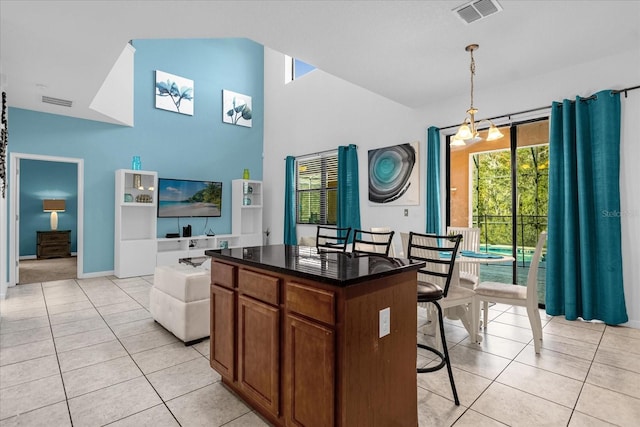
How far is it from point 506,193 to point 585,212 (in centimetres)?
207

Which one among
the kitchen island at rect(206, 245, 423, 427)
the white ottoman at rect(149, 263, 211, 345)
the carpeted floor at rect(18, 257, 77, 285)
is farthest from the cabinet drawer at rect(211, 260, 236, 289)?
the carpeted floor at rect(18, 257, 77, 285)

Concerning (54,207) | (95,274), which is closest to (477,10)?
(95,274)

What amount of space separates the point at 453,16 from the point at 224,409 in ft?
10.9

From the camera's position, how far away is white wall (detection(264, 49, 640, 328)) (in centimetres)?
336

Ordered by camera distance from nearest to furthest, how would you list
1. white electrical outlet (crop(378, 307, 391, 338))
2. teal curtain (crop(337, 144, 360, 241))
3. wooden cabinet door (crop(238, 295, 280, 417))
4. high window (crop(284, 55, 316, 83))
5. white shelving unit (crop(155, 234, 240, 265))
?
white electrical outlet (crop(378, 307, 391, 338)), wooden cabinet door (crop(238, 295, 280, 417)), teal curtain (crop(337, 144, 360, 241)), white shelving unit (crop(155, 234, 240, 265)), high window (crop(284, 55, 316, 83))

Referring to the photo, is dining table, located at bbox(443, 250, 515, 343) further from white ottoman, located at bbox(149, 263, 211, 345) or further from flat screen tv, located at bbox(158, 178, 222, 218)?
flat screen tv, located at bbox(158, 178, 222, 218)

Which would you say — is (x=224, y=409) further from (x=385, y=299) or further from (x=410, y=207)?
(x=410, y=207)

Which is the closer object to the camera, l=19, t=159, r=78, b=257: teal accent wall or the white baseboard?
the white baseboard

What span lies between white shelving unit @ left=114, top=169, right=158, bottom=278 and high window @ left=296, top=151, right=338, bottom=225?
2.84 metres

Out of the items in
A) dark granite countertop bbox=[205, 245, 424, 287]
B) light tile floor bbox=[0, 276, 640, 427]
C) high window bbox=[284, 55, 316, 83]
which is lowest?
light tile floor bbox=[0, 276, 640, 427]

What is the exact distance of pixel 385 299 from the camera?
151 centimetres

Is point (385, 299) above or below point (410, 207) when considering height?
below

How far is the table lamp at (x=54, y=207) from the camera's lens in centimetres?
781

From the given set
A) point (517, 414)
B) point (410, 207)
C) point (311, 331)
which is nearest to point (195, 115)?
point (410, 207)
